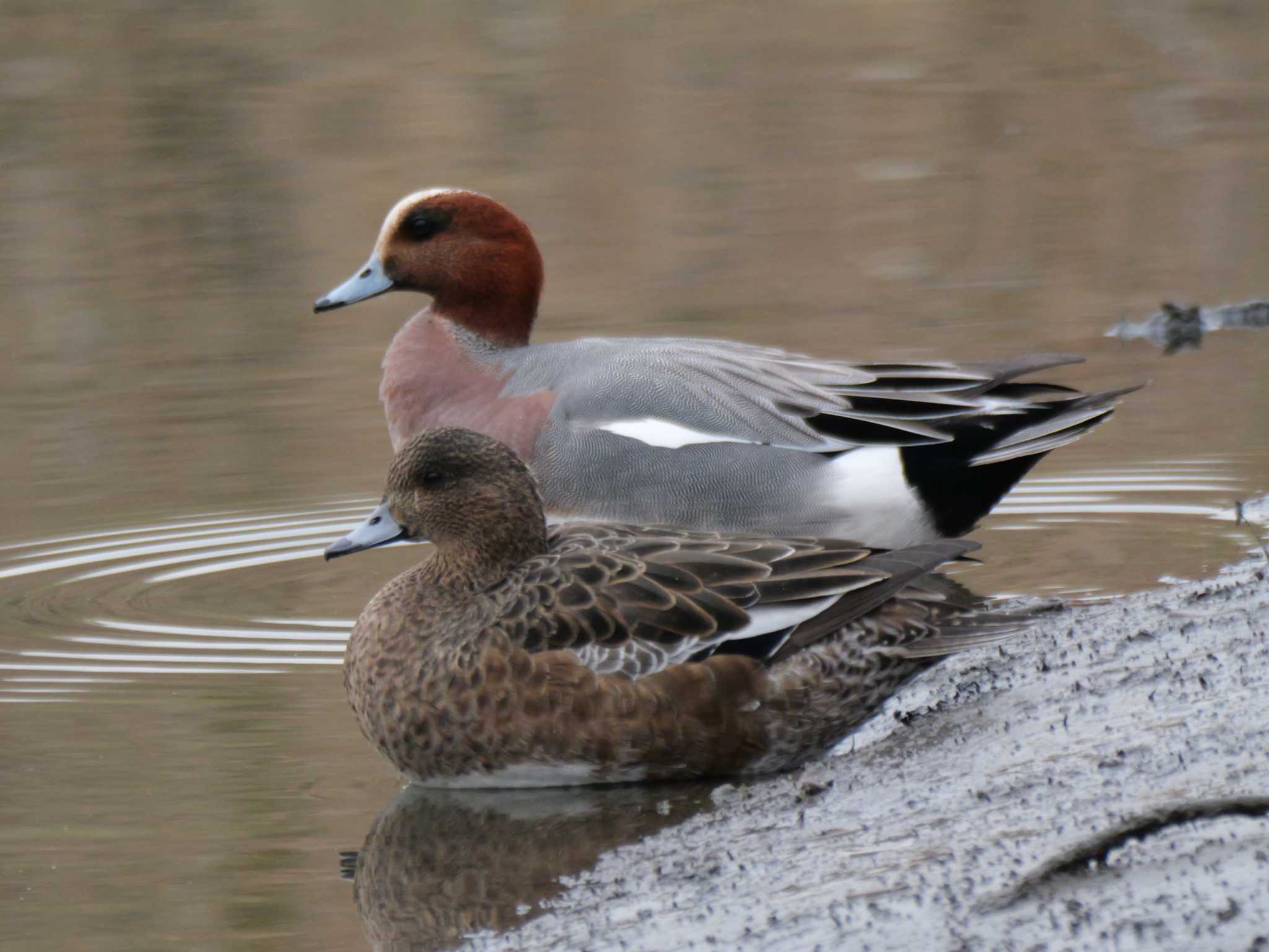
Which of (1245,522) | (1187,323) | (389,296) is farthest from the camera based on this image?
(389,296)

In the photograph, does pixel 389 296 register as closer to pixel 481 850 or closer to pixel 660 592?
pixel 660 592

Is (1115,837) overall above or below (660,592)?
above

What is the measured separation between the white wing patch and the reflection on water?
1.63m

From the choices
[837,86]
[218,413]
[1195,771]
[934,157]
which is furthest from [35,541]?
[837,86]

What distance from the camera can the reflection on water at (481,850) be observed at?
3.76m

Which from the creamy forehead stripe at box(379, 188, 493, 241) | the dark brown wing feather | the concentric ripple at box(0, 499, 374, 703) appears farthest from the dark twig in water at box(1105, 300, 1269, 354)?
the dark brown wing feather

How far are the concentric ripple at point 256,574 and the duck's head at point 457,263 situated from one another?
73cm

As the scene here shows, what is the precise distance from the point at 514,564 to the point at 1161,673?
146 centimetres

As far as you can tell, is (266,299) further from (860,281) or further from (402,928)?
(402,928)

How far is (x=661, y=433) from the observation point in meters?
5.89

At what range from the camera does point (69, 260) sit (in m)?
10.6

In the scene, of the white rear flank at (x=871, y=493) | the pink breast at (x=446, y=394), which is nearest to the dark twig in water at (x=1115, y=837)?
the white rear flank at (x=871, y=493)

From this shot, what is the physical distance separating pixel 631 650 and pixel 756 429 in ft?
5.51

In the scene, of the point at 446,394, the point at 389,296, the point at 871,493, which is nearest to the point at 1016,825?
the point at 871,493
